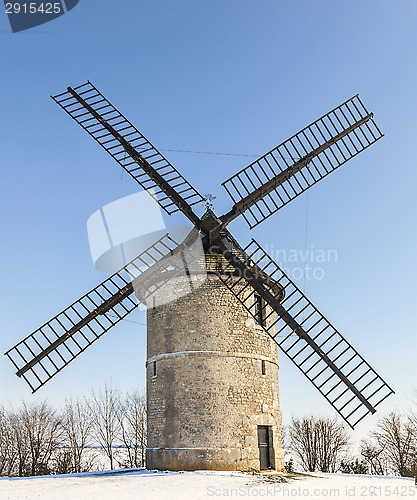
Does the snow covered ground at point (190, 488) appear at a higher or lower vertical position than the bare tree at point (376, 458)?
higher

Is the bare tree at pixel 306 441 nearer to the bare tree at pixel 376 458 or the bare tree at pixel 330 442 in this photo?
the bare tree at pixel 330 442

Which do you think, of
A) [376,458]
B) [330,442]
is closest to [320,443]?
[330,442]

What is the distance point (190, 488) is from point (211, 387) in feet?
11.4

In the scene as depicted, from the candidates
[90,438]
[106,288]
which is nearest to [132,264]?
[106,288]

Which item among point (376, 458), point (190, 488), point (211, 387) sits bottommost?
point (376, 458)

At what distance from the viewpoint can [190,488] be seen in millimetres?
12812

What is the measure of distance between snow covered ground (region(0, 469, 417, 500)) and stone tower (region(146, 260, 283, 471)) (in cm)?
71

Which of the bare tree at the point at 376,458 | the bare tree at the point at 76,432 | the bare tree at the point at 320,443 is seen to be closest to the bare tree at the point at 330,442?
the bare tree at the point at 320,443

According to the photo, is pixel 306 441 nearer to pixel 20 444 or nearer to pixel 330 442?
pixel 330 442

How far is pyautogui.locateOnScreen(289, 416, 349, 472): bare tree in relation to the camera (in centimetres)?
3672

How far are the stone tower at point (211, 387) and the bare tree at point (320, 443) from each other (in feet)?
72.8

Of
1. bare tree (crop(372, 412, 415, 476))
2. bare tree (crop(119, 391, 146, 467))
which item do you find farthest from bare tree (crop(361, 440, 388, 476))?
bare tree (crop(119, 391, 146, 467))

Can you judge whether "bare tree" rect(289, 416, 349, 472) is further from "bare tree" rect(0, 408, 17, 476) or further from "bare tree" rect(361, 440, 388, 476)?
"bare tree" rect(0, 408, 17, 476)

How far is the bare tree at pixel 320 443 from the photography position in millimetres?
36719
